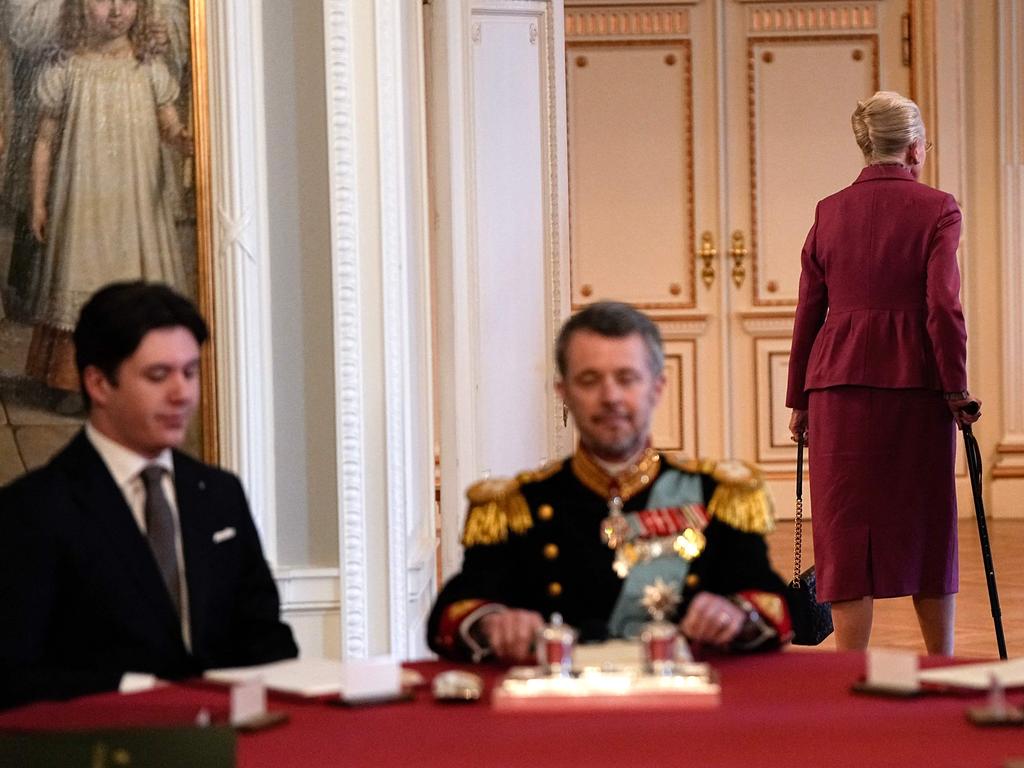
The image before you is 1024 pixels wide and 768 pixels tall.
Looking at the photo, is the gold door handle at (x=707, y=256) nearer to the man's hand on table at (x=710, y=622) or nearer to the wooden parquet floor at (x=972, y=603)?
the wooden parquet floor at (x=972, y=603)

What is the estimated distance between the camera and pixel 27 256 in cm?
435

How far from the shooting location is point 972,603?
299 inches

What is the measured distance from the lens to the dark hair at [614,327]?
262 cm

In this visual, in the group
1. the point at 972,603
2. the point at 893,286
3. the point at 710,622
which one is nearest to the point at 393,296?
the point at 893,286

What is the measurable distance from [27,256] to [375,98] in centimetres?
95

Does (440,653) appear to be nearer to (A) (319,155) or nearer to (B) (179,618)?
(B) (179,618)

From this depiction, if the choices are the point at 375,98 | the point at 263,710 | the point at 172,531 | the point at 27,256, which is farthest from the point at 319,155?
the point at 263,710

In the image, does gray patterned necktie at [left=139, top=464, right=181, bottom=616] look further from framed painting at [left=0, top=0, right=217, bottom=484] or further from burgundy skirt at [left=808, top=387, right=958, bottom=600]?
burgundy skirt at [left=808, top=387, right=958, bottom=600]

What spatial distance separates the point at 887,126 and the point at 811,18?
5978mm

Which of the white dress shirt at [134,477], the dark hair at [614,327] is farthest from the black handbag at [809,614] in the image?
the white dress shirt at [134,477]

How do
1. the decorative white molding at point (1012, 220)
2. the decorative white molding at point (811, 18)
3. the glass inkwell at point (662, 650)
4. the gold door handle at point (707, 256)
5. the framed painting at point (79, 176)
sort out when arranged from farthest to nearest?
the gold door handle at point (707, 256) < the decorative white molding at point (811, 18) < the decorative white molding at point (1012, 220) < the framed painting at point (79, 176) < the glass inkwell at point (662, 650)

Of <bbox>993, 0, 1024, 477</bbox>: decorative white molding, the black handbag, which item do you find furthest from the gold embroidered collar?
<bbox>993, 0, 1024, 477</bbox>: decorative white molding

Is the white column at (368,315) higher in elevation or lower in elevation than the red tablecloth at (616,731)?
higher

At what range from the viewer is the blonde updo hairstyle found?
518 cm
